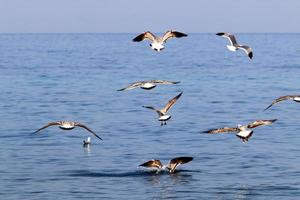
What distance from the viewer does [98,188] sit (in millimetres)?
40469

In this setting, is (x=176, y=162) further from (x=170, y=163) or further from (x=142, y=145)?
(x=142, y=145)

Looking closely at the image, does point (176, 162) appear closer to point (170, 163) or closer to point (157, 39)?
point (170, 163)

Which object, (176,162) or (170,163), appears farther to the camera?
(170,163)

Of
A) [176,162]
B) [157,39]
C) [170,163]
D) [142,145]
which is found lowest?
[176,162]

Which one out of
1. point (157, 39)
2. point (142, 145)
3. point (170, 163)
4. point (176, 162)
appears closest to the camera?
point (157, 39)

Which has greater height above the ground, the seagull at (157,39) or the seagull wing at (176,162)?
the seagull at (157,39)

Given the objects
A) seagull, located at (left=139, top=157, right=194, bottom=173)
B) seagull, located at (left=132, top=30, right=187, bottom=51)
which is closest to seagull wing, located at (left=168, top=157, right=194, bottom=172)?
seagull, located at (left=139, top=157, right=194, bottom=173)

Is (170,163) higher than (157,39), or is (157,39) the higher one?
(157,39)

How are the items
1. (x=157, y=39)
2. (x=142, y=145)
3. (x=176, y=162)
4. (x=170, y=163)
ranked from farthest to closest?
(x=142, y=145)
(x=170, y=163)
(x=176, y=162)
(x=157, y=39)

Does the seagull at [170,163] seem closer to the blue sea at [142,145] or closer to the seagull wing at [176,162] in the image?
the seagull wing at [176,162]

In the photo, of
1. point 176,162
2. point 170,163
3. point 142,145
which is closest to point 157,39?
point 176,162

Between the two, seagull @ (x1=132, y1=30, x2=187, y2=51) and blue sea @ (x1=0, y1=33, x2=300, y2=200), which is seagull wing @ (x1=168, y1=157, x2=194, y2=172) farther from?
seagull @ (x1=132, y1=30, x2=187, y2=51)

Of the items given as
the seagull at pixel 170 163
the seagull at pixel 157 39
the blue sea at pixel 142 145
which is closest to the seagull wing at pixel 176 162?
the seagull at pixel 170 163

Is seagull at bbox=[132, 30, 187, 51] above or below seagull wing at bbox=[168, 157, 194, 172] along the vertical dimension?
above
